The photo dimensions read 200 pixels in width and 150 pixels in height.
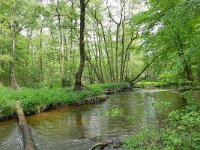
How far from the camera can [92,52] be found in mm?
35781

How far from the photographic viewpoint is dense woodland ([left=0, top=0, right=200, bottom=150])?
15.9ft

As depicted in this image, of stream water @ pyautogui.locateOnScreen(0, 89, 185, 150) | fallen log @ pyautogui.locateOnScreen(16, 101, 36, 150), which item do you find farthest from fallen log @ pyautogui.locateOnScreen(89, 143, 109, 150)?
fallen log @ pyautogui.locateOnScreen(16, 101, 36, 150)

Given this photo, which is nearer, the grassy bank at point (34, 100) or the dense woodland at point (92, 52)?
the dense woodland at point (92, 52)

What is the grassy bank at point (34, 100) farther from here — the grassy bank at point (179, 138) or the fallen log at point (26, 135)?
the grassy bank at point (179, 138)

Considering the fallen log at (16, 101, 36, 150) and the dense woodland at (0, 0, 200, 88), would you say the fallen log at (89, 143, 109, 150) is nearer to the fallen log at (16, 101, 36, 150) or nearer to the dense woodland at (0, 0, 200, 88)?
the fallen log at (16, 101, 36, 150)

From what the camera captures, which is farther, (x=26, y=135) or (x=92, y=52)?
(x=92, y=52)

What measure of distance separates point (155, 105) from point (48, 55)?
2108cm

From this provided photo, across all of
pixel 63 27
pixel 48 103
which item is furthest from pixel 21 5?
pixel 48 103

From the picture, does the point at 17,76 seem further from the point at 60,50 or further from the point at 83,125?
the point at 83,125

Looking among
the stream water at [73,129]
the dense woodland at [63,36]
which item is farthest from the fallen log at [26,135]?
the dense woodland at [63,36]

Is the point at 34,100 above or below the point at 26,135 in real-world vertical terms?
above

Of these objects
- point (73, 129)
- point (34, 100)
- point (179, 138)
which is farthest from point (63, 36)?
point (179, 138)

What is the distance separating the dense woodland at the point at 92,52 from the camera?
4.86m

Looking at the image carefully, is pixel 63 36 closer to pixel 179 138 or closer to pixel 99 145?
pixel 99 145
